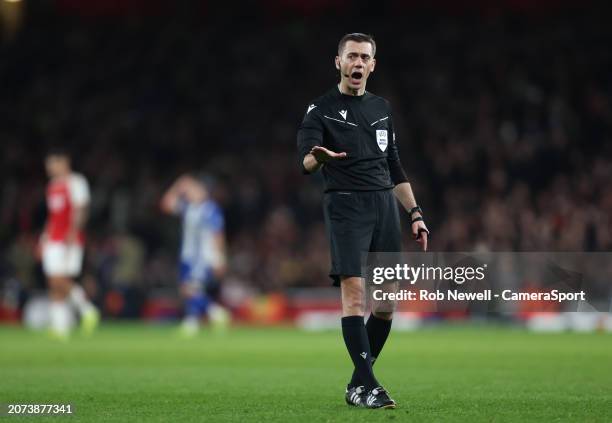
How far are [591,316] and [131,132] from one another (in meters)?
12.5

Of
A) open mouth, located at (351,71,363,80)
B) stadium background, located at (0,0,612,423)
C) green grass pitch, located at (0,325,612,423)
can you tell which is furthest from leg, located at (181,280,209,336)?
open mouth, located at (351,71,363,80)

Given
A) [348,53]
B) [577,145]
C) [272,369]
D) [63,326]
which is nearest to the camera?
[348,53]

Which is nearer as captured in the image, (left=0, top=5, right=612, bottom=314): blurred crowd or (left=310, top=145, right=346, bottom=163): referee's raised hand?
(left=310, top=145, right=346, bottom=163): referee's raised hand

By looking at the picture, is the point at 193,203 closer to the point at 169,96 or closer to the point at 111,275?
the point at 111,275

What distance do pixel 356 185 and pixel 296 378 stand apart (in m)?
2.93

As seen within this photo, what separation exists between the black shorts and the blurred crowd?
522 inches

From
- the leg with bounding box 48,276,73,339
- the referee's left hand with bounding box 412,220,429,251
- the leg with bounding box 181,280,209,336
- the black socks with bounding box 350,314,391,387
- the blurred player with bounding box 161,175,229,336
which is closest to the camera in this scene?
the referee's left hand with bounding box 412,220,429,251

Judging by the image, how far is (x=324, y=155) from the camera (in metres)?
6.77

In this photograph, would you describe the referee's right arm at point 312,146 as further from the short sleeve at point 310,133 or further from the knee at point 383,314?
the knee at point 383,314

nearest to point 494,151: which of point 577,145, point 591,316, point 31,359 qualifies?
point 577,145

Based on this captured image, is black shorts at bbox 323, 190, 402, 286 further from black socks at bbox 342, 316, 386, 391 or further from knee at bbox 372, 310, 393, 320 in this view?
knee at bbox 372, 310, 393, 320

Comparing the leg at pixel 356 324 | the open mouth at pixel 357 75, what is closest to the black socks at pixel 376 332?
the leg at pixel 356 324

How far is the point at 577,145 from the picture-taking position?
23.4 m

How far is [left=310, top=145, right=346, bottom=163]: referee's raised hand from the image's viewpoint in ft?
22.1
